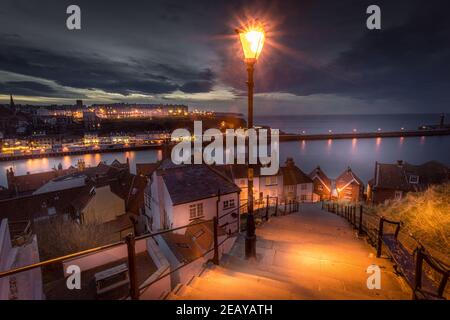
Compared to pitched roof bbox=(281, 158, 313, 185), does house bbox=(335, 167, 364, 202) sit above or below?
below

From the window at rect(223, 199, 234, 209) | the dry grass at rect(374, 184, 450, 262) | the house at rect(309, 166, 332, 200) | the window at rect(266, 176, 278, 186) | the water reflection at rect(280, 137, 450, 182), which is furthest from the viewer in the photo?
the water reflection at rect(280, 137, 450, 182)

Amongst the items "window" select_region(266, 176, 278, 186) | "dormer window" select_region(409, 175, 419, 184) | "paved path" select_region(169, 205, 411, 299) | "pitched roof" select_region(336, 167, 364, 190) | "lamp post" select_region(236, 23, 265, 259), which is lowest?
"pitched roof" select_region(336, 167, 364, 190)

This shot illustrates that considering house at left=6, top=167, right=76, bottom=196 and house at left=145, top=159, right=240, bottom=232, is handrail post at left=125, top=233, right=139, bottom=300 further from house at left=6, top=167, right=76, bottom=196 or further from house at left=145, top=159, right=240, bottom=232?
house at left=6, top=167, right=76, bottom=196

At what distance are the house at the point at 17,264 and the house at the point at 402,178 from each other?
105 feet

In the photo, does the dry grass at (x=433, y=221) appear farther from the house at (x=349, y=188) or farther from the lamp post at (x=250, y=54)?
the house at (x=349, y=188)

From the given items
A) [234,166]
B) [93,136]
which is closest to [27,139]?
[93,136]

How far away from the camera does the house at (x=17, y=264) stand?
557 centimetres

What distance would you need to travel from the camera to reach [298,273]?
16.2ft

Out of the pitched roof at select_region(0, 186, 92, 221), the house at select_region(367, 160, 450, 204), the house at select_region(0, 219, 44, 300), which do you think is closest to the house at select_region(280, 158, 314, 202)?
the house at select_region(367, 160, 450, 204)

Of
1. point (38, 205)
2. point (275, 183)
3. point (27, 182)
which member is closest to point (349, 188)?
point (275, 183)

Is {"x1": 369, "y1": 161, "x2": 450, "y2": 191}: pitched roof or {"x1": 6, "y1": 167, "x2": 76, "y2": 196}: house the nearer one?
{"x1": 369, "y1": 161, "x2": 450, "y2": 191}: pitched roof

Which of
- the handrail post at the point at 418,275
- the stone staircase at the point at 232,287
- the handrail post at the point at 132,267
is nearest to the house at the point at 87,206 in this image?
the stone staircase at the point at 232,287

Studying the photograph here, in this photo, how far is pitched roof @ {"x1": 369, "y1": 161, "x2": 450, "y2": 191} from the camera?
27.8 m

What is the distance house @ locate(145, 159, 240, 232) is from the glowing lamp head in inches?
480
